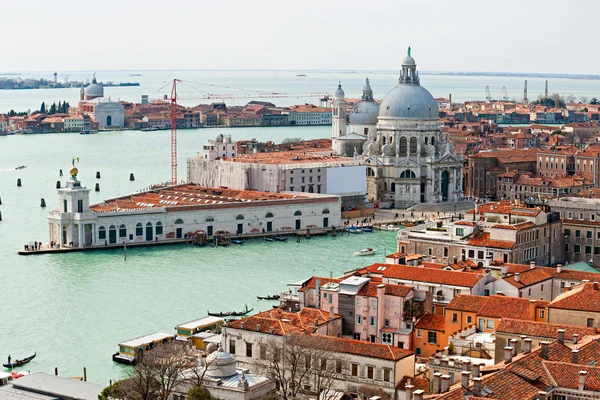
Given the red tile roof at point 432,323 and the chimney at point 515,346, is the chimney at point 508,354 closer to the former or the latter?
the chimney at point 515,346

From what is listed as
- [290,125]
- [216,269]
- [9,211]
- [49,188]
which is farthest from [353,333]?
[290,125]

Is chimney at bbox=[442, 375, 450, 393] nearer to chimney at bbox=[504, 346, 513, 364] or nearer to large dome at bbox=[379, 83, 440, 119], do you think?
chimney at bbox=[504, 346, 513, 364]

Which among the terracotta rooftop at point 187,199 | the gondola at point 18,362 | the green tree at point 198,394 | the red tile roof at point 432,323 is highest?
the green tree at point 198,394

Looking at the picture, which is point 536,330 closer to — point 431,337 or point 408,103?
point 431,337

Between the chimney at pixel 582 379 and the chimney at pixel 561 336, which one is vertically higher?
the chimney at pixel 582 379

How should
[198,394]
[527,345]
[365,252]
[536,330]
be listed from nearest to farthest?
1. [198,394]
2. [527,345]
3. [536,330]
4. [365,252]

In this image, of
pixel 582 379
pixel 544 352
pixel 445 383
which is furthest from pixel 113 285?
pixel 582 379

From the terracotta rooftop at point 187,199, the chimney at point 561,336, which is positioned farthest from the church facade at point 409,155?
the chimney at point 561,336

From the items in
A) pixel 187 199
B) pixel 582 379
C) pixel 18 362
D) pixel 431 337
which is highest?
pixel 582 379
